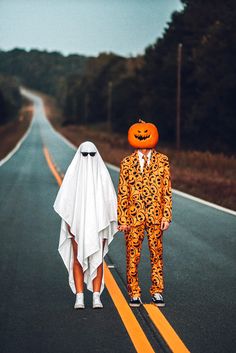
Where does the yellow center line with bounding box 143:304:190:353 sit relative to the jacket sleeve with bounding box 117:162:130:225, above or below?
below

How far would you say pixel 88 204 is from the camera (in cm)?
619

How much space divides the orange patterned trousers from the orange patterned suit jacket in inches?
4.2

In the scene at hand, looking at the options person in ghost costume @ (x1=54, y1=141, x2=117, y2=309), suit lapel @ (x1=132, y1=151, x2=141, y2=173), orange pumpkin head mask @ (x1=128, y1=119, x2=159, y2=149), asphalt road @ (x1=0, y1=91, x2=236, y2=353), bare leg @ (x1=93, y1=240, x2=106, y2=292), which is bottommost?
asphalt road @ (x1=0, y1=91, x2=236, y2=353)

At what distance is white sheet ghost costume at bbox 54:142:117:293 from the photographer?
616cm

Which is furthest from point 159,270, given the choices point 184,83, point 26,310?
point 184,83

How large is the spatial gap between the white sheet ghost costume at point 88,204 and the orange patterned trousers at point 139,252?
0.28m

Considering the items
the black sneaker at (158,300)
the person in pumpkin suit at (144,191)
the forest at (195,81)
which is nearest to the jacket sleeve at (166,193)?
the person in pumpkin suit at (144,191)

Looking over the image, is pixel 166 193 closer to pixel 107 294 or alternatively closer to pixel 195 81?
pixel 107 294

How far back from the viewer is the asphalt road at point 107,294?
209 inches

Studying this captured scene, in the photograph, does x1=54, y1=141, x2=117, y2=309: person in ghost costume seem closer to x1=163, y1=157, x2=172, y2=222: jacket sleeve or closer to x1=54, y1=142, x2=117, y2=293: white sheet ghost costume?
x1=54, y1=142, x2=117, y2=293: white sheet ghost costume

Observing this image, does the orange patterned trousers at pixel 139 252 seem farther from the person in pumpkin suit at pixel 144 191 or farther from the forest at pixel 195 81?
the forest at pixel 195 81

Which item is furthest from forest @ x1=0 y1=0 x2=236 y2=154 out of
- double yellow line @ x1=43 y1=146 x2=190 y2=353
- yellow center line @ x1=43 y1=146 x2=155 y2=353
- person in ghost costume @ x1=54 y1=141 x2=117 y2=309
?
person in ghost costume @ x1=54 y1=141 x2=117 y2=309

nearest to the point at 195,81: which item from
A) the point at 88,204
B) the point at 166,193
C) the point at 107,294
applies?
the point at 107,294

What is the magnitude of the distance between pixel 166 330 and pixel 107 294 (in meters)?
1.52
